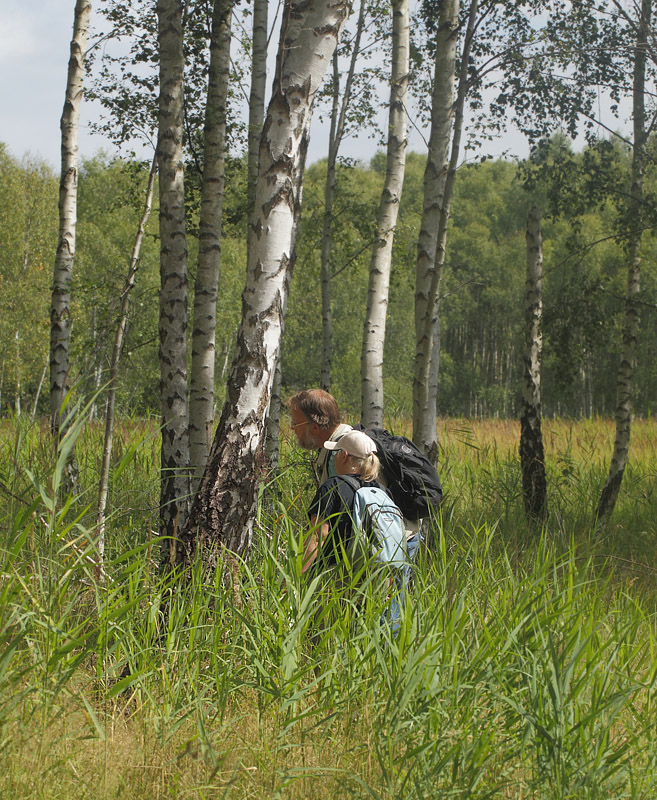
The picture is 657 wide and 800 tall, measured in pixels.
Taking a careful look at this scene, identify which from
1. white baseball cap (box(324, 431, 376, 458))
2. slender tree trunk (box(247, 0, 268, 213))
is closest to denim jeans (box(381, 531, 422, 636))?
white baseball cap (box(324, 431, 376, 458))

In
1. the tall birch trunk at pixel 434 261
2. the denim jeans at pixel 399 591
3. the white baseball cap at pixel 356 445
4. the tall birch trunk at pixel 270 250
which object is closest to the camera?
the denim jeans at pixel 399 591

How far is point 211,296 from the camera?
6133 millimetres

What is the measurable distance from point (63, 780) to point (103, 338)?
1.85 metres

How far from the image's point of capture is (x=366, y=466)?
10.2 feet

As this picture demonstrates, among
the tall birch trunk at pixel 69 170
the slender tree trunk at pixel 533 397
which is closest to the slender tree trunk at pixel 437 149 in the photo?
the slender tree trunk at pixel 533 397

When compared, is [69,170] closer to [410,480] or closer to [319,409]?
[319,409]

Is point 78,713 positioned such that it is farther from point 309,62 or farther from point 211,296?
point 211,296

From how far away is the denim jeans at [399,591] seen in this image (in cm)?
273

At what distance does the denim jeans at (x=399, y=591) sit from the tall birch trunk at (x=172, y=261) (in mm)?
2595

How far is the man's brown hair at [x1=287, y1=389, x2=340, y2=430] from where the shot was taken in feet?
11.3

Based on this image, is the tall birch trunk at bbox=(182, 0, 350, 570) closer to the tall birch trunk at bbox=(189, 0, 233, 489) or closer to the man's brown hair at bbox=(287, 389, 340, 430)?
the man's brown hair at bbox=(287, 389, 340, 430)

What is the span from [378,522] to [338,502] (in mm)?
180

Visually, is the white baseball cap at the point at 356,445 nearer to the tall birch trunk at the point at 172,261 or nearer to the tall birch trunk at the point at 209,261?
the tall birch trunk at the point at 172,261

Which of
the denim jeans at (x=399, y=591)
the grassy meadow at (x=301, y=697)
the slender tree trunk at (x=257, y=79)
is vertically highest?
the slender tree trunk at (x=257, y=79)
